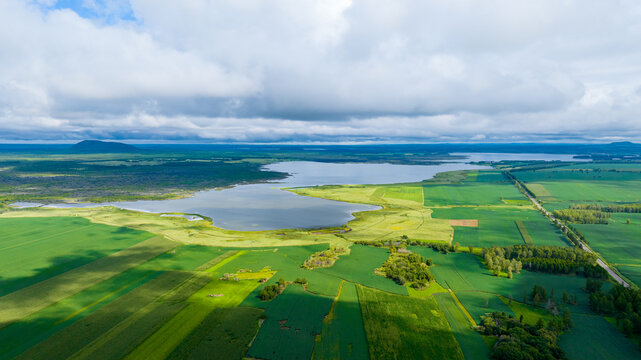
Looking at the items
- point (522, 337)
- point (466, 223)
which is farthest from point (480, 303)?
point (466, 223)

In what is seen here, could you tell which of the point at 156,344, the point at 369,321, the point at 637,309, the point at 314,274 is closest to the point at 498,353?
the point at 369,321

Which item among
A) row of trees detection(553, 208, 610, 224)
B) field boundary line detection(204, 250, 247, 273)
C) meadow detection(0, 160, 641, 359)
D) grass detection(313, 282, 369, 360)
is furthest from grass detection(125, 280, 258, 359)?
row of trees detection(553, 208, 610, 224)

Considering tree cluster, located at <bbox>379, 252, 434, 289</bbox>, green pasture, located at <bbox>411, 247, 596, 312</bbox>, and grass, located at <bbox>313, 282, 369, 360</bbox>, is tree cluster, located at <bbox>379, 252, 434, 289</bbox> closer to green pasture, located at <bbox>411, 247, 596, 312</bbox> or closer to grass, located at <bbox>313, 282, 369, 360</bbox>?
green pasture, located at <bbox>411, 247, 596, 312</bbox>

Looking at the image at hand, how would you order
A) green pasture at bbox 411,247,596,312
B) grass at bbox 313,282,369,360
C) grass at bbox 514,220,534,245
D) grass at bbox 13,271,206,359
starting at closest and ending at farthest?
grass at bbox 13,271,206,359 < grass at bbox 313,282,369,360 < green pasture at bbox 411,247,596,312 < grass at bbox 514,220,534,245

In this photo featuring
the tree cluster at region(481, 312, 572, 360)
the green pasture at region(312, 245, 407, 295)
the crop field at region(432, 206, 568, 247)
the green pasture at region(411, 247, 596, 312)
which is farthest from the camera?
the crop field at region(432, 206, 568, 247)

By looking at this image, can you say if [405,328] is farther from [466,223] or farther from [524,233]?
[466,223]

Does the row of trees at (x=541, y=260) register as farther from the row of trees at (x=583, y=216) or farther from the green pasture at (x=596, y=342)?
the row of trees at (x=583, y=216)
